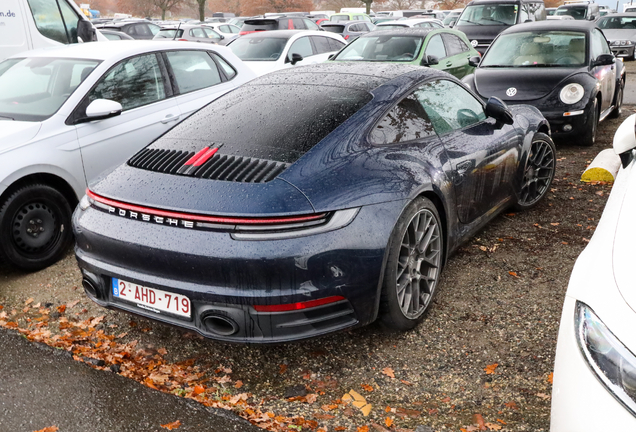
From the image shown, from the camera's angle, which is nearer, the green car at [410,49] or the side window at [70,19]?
the side window at [70,19]

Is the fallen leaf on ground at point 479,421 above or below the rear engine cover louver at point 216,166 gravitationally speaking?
below

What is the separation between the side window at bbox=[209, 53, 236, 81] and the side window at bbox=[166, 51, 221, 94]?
0.10m

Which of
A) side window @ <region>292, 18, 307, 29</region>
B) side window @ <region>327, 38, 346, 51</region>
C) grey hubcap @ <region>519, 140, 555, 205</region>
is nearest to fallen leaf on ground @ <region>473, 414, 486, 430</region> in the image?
grey hubcap @ <region>519, 140, 555, 205</region>

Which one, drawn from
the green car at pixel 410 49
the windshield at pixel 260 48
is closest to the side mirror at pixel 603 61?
the green car at pixel 410 49

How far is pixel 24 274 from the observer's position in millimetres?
4578

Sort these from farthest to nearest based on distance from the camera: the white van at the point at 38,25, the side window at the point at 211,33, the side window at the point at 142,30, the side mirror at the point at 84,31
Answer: the side window at the point at 142,30 → the side window at the point at 211,33 → the side mirror at the point at 84,31 → the white van at the point at 38,25

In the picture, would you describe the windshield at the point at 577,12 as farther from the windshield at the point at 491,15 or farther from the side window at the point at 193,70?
the side window at the point at 193,70

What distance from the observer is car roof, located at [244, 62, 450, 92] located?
384 cm

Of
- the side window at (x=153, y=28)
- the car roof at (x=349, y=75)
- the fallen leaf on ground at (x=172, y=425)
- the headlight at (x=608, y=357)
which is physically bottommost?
the fallen leaf on ground at (x=172, y=425)

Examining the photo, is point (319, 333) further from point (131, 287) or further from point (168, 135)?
point (168, 135)

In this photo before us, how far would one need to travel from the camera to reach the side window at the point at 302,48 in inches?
439

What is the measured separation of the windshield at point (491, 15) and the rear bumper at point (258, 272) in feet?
47.3

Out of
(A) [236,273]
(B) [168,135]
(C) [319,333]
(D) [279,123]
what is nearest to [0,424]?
(A) [236,273]

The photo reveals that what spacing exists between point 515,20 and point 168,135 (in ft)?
47.0
